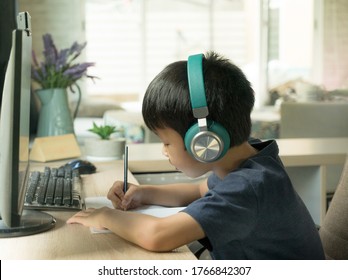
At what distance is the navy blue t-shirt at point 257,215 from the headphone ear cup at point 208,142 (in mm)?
43

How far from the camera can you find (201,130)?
2.80 feet

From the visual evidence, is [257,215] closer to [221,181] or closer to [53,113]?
[221,181]

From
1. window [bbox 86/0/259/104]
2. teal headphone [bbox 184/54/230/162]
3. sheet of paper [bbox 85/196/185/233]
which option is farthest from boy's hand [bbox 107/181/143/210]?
window [bbox 86/0/259/104]

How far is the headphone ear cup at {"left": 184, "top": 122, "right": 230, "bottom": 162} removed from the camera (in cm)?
85

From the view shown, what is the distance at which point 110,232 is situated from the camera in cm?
90

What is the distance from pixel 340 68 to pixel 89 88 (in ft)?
5.66

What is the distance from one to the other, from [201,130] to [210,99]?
0.18 ft

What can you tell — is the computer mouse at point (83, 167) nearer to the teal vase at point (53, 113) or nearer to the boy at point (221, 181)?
the teal vase at point (53, 113)

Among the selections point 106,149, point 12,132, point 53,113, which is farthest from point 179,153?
point 53,113

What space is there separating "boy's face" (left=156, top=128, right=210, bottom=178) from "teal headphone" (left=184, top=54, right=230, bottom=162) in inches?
1.6

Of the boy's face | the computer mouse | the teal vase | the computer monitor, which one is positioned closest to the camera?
the computer monitor

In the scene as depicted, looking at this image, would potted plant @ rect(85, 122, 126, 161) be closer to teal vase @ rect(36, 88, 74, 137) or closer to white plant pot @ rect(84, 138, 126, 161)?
white plant pot @ rect(84, 138, 126, 161)
